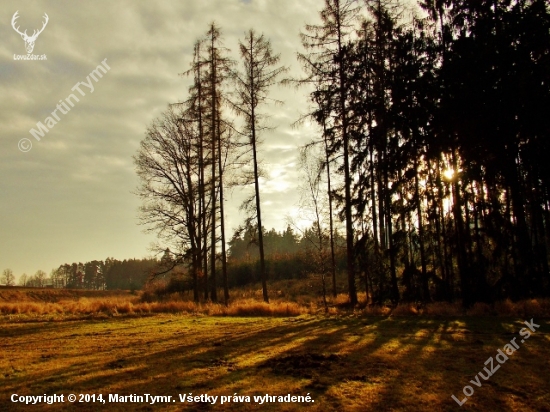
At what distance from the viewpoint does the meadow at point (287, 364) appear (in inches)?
183

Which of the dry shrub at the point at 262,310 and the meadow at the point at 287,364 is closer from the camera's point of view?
the meadow at the point at 287,364

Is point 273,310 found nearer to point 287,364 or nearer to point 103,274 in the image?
point 287,364

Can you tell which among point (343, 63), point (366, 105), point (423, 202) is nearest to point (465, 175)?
point (423, 202)

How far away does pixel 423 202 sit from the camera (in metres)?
21.0

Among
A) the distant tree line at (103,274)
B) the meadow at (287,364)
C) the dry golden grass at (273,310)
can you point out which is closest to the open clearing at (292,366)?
the meadow at (287,364)

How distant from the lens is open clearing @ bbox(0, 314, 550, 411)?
4652 mm

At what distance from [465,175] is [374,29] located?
928cm

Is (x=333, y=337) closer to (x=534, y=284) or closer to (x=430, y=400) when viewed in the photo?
(x=430, y=400)

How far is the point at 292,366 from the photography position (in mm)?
6219

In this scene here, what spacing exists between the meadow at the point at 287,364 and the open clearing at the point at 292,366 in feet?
0.07

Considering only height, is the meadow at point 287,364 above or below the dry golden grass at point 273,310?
above

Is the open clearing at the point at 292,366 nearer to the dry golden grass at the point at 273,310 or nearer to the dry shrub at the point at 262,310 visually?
the dry golden grass at the point at 273,310

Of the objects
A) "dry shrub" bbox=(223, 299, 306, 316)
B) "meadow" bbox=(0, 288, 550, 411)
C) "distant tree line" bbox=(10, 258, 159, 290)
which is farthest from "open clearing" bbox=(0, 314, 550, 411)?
"distant tree line" bbox=(10, 258, 159, 290)

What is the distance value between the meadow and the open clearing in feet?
0.07
